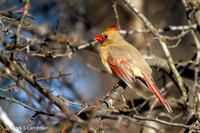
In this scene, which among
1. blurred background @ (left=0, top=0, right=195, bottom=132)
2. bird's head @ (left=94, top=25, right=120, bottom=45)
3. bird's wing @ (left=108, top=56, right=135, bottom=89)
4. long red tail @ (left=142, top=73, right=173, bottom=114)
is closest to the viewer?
long red tail @ (left=142, top=73, right=173, bottom=114)

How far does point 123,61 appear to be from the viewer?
13.5 ft

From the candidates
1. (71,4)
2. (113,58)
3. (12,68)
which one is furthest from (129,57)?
(71,4)

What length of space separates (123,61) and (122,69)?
17cm

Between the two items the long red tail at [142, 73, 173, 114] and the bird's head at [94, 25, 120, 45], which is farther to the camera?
the bird's head at [94, 25, 120, 45]

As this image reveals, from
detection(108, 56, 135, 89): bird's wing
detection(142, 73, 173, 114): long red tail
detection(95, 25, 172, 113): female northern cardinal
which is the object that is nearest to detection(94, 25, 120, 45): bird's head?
detection(95, 25, 172, 113): female northern cardinal

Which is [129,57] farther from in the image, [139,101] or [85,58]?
[85,58]

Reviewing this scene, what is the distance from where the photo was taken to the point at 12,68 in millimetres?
1961

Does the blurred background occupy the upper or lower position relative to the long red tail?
upper

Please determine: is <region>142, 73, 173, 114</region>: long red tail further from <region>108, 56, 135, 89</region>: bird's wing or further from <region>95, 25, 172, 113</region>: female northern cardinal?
<region>108, 56, 135, 89</region>: bird's wing

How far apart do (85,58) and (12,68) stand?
4.07 metres

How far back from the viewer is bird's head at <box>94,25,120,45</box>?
178 inches

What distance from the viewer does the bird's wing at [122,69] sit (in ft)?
12.6

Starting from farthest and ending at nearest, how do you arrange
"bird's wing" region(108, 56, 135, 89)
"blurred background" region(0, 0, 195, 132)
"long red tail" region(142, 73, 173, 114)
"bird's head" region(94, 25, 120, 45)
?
"blurred background" region(0, 0, 195, 132) < "bird's head" region(94, 25, 120, 45) < "bird's wing" region(108, 56, 135, 89) < "long red tail" region(142, 73, 173, 114)

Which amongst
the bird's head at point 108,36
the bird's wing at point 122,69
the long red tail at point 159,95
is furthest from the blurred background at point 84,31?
the long red tail at point 159,95
